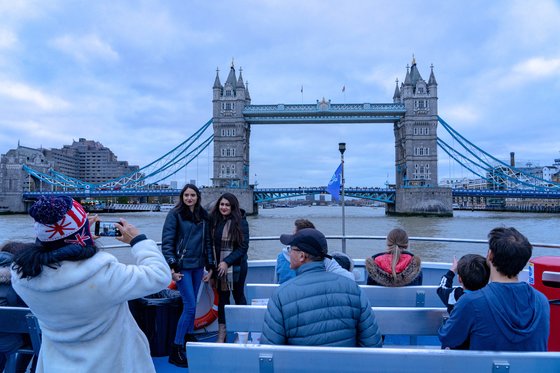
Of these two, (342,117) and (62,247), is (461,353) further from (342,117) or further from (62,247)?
(342,117)

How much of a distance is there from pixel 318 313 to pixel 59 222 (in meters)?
0.94

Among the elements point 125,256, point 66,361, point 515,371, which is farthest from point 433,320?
point 125,256

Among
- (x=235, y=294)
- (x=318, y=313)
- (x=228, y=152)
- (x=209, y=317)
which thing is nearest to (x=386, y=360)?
(x=318, y=313)

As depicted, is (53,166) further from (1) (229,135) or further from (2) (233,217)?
(2) (233,217)

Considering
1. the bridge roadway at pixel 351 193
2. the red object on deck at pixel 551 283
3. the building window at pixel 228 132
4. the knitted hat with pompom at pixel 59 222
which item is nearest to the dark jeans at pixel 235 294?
the knitted hat with pompom at pixel 59 222

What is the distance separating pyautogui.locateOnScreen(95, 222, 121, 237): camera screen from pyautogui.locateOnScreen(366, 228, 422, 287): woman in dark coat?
1.61m

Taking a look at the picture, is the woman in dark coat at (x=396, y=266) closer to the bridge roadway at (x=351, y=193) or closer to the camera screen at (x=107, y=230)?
the camera screen at (x=107, y=230)

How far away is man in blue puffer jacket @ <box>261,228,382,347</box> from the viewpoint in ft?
5.10

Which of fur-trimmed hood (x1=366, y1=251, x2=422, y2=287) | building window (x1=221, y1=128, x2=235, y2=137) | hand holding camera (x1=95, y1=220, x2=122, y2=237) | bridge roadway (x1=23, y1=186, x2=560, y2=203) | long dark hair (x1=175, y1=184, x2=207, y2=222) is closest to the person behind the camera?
hand holding camera (x1=95, y1=220, x2=122, y2=237)

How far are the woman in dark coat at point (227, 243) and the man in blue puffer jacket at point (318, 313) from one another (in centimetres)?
150

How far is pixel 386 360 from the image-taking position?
1.48 m

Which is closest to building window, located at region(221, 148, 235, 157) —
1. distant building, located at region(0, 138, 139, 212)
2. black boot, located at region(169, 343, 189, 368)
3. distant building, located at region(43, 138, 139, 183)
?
distant building, located at region(0, 138, 139, 212)

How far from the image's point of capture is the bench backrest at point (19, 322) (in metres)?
2.03

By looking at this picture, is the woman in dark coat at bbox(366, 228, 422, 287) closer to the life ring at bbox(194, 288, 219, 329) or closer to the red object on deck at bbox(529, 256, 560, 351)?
the red object on deck at bbox(529, 256, 560, 351)
